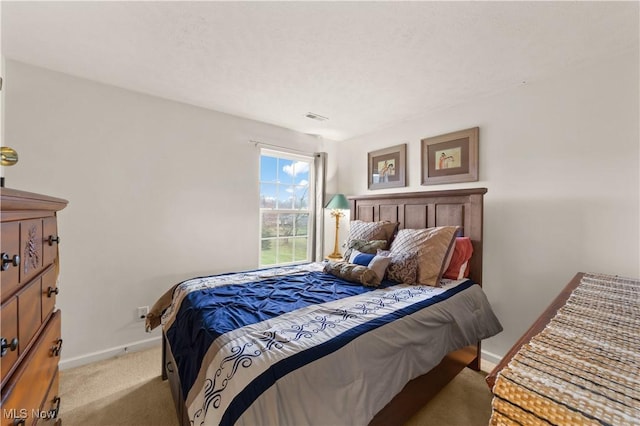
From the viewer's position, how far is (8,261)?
69 cm

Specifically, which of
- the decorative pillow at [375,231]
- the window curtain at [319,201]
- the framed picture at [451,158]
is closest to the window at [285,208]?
the window curtain at [319,201]

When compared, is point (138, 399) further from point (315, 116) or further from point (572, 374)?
point (315, 116)

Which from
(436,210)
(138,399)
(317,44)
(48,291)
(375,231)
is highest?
(317,44)

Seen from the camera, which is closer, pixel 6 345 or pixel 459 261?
pixel 6 345

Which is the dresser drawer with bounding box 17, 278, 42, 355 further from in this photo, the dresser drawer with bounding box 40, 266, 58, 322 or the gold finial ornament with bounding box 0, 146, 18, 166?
the gold finial ornament with bounding box 0, 146, 18, 166

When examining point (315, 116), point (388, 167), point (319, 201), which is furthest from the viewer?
point (319, 201)

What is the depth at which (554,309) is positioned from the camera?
104 cm

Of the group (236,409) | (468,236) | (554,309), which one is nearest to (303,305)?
(236,409)

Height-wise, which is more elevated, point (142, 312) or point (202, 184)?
point (202, 184)

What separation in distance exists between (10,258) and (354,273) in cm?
180

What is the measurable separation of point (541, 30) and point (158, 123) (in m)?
3.05

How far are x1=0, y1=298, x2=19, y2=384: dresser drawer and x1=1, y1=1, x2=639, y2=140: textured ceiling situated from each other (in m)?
1.54

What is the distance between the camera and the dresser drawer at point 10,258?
2.23ft

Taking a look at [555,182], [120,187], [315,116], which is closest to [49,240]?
[120,187]
